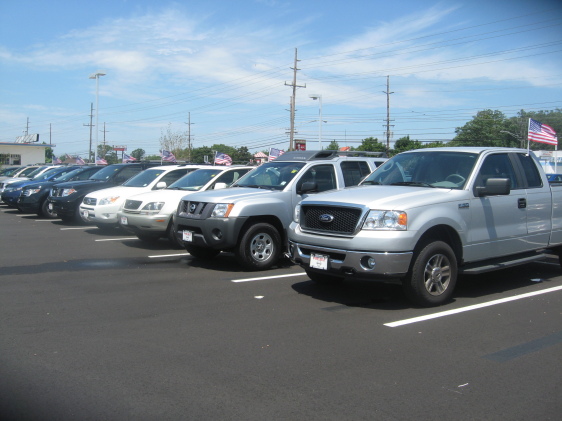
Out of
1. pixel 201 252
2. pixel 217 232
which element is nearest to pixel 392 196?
pixel 217 232

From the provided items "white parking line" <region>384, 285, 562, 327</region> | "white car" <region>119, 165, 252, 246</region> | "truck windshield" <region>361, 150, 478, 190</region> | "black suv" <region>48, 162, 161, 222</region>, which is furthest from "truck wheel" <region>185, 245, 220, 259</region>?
"black suv" <region>48, 162, 161, 222</region>

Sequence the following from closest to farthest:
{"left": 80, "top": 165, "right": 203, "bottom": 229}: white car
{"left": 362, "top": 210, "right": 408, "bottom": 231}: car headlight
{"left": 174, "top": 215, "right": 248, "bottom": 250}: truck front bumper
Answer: {"left": 362, "top": 210, "right": 408, "bottom": 231}: car headlight
{"left": 174, "top": 215, "right": 248, "bottom": 250}: truck front bumper
{"left": 80, "top": 165, "right": 203, "bottom": 229}: white car

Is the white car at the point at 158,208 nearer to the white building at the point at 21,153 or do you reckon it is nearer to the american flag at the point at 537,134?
the american flag at the point at 537,134

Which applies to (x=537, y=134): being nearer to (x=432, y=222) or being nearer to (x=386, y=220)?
(x=432, y=222)

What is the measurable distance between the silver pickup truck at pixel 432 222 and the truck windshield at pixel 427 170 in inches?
0.5

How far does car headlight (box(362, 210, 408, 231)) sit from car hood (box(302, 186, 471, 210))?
70 mm

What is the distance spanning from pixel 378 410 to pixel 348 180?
655 cm

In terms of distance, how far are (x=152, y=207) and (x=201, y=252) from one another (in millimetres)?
1886

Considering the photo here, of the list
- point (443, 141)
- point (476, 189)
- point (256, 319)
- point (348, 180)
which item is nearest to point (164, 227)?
point (348, 180)

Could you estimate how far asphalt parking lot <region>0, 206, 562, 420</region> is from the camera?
3898 mm

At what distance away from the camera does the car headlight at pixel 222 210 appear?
8617 millimetres

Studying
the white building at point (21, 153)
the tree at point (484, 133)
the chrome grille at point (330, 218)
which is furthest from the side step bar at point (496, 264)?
the white building at point (21, 153)

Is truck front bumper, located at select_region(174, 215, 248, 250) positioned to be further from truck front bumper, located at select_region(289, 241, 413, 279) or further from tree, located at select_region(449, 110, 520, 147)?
tree, located at select_region(449, 110, 520, 147)

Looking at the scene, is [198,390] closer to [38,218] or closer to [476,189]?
[476,189]
